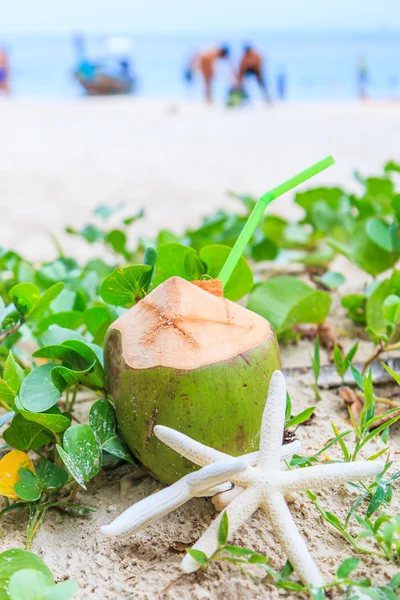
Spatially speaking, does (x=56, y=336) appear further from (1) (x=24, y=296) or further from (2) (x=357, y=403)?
(2) (x=357, y=403)

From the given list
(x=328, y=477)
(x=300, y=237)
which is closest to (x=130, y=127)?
(x=300, y=237)

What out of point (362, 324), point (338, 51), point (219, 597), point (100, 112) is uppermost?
point (219, 597)

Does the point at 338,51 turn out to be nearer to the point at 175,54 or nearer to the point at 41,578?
the point at 175,54

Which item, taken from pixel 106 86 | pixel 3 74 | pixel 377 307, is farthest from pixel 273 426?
pixel 106 86

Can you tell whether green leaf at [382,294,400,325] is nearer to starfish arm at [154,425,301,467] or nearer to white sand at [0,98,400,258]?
starfish arm at [154,425,301,467]

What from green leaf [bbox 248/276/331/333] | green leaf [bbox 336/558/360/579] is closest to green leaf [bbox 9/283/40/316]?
green leaf [bbox 248/276/331/333]

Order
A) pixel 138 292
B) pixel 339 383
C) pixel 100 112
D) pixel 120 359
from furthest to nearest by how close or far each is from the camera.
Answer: pixel 100 112, pixel 339 383, pixel 138 292, pixel 120 359
